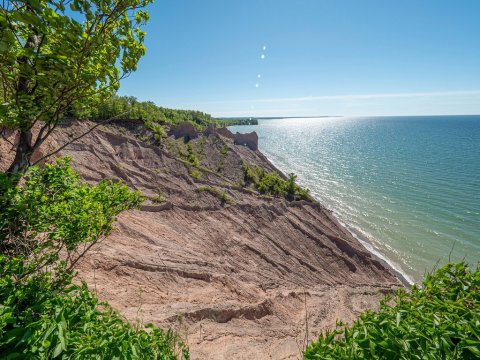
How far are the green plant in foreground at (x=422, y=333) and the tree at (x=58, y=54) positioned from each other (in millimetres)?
5638

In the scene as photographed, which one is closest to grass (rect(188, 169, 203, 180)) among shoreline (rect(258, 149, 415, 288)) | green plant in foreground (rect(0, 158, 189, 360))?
shoreline (rect(258, 149, 415, 288))

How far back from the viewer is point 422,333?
3.20 metres

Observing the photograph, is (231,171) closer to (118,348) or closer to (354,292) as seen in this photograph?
(354,292)

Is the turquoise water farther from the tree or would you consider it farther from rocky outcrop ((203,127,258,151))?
the tree

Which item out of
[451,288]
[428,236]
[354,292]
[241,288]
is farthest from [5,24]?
[428,236]

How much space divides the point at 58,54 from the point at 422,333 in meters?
6.54

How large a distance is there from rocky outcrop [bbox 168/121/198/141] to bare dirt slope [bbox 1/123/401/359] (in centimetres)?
742

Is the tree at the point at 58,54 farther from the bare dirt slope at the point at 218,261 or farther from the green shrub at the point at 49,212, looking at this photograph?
the bare dirt slope at the point at 218,261

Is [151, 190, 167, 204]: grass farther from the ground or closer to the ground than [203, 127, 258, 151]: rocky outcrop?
closer to the ground

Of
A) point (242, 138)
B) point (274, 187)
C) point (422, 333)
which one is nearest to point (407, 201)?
point (274, 187)

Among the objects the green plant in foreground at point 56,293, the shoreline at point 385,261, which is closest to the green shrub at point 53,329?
the green plant in foreground at point 56,293

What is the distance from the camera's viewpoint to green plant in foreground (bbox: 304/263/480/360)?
3.00m

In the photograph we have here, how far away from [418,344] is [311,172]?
2485 inches

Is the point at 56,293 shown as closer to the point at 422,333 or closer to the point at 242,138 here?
the point at 422,333
